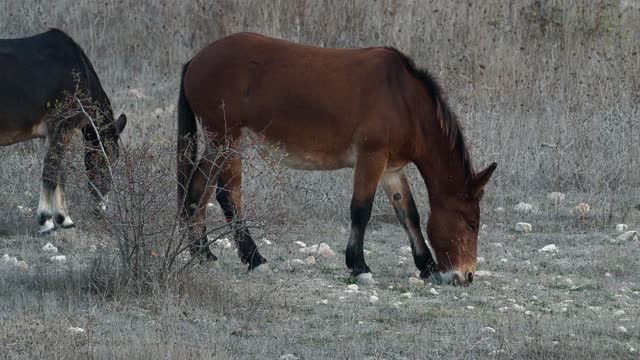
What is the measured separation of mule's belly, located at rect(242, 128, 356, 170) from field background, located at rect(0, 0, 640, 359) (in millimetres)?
201

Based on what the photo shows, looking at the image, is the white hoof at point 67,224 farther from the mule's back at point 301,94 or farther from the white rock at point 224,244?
the mule's back at point 301,94

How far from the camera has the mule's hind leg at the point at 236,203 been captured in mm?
7871

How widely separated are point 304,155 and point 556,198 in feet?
10.6

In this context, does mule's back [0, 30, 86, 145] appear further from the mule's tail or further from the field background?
the mule's tail

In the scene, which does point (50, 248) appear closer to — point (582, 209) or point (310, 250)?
point (310, 250)

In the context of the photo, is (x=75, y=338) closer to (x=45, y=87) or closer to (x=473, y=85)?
(x=45, y=87)

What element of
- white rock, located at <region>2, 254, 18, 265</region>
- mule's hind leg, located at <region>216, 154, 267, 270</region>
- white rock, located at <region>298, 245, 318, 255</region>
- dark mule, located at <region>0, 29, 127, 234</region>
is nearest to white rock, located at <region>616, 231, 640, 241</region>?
white rock, located at <region>298, 245, 318, 255</region>

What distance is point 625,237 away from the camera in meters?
9.04

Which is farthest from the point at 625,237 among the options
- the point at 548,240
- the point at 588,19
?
the point at 588,19

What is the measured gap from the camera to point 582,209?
979 centimetres

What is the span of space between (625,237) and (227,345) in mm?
4342

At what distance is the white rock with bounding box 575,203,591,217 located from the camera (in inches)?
384

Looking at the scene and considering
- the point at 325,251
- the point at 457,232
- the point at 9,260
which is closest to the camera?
the point at 457,232

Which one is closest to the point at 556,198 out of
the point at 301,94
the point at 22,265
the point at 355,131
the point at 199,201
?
the point at 355,131
